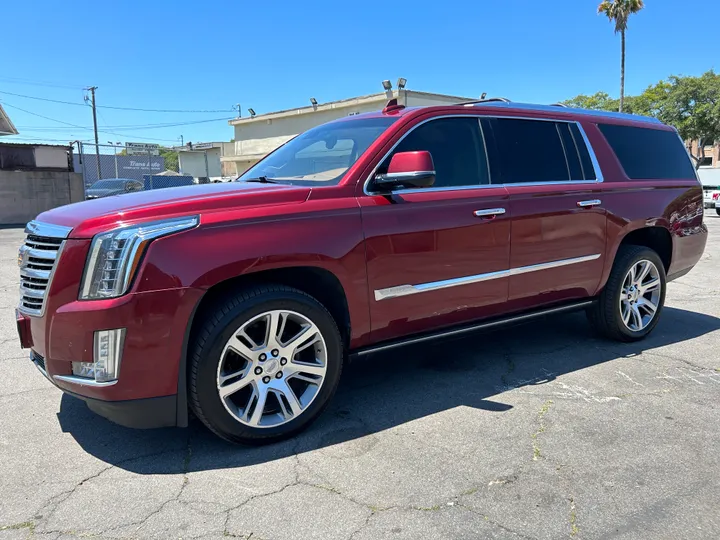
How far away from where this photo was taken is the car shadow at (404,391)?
312 cm

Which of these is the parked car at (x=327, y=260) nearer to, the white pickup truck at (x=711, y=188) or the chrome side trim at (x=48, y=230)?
the chrome side trim at (x=48, y=230)

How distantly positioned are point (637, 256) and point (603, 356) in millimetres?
934

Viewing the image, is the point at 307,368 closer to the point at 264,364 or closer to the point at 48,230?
the point at 264,364

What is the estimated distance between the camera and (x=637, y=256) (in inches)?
193

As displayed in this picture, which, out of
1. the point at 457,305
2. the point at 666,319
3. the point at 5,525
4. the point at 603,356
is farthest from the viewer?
the point at 666,319

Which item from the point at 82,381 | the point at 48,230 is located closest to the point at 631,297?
the point at 82,381

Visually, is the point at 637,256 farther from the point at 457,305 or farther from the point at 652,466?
the point at 652,466

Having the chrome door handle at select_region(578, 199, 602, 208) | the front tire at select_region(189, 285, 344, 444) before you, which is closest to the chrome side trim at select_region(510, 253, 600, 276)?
the chrome door handle at select_region(578, 199, 602, 208)

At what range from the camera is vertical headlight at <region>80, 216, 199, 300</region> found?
272 centimetres

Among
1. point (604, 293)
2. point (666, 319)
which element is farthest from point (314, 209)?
point (666, 319)

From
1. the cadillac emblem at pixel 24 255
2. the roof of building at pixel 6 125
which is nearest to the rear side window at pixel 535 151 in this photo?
the cadillac emblem at pixel 24 255

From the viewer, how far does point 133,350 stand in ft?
9.03

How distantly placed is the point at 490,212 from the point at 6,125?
2386 centimetres

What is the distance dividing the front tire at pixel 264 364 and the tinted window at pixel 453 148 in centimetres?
133
